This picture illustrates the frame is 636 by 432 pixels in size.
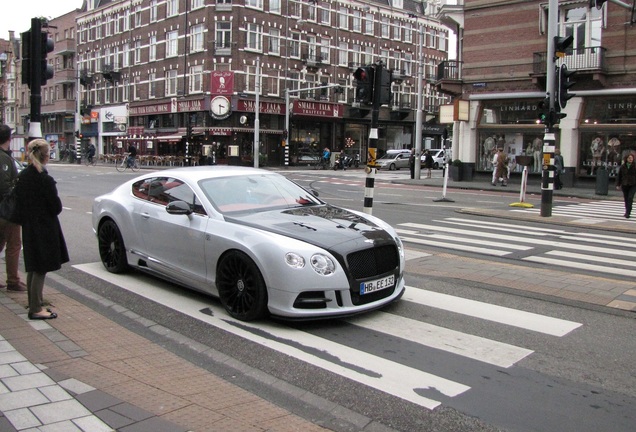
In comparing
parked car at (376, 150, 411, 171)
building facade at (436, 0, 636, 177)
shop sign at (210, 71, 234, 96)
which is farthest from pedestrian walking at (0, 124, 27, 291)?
parked car at (376, 150, 411, 171)

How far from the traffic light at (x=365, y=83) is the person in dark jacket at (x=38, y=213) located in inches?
259

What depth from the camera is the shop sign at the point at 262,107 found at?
156 ft

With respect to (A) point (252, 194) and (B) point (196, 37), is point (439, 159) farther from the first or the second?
(A) point (252, 194)

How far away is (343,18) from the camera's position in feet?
184

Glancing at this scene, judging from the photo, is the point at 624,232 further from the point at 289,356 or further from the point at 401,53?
the point at 401,53

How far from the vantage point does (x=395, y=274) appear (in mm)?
6023

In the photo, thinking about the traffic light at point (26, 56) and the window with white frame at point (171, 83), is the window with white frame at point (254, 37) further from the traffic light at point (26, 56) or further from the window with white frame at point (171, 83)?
the traffic light at point (26, 56)

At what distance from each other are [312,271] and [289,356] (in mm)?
817

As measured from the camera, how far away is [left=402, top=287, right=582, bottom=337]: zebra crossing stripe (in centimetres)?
568

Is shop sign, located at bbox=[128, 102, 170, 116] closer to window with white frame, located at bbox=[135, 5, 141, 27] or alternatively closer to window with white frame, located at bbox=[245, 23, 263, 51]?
window with white frame, located at bbox=[135, 5, 141, 27]

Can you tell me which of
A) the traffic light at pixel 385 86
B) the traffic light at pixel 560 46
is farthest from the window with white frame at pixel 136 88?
the traffic light at pixel 385 86

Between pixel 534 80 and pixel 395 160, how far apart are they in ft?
69.1

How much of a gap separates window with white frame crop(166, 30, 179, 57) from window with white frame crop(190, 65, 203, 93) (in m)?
3.39

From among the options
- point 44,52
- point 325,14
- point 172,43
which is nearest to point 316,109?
point 325,14
